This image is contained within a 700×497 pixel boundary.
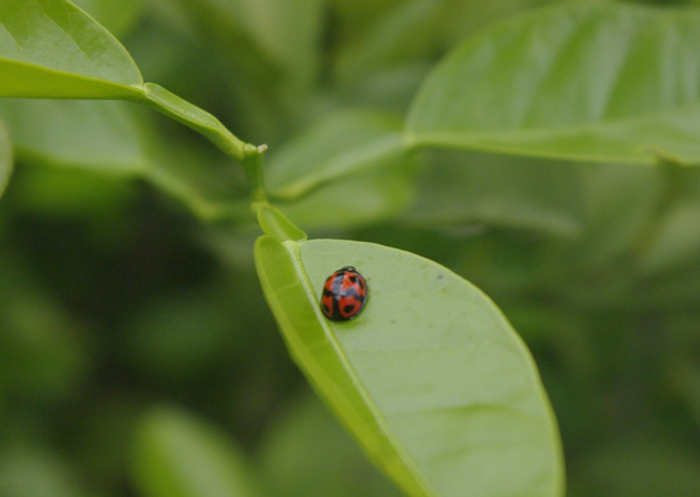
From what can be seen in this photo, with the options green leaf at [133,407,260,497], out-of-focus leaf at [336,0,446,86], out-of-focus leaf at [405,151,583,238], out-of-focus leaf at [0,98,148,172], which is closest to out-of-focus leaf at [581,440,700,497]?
out-of-focus leaf at [405,151,583,238]

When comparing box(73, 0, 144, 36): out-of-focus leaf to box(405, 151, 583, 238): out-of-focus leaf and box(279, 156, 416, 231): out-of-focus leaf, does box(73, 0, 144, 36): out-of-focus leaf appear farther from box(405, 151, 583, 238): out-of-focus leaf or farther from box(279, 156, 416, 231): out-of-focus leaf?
box(405, 151, 583, 238): out-of-focus leaf

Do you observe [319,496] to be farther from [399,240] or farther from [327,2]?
[327,2]

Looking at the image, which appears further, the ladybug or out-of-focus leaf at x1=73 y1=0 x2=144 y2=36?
out-of-focus leaf at x1=73 y1=0 x2=144 y2=36

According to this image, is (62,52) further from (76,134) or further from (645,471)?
(645,471)

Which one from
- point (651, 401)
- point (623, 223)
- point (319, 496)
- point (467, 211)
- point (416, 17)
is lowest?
point (651, 401)

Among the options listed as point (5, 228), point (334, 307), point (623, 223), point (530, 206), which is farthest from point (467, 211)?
point (5, 228)

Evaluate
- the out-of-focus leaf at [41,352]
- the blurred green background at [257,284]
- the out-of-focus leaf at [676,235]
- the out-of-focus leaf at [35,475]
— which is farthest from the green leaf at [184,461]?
the out-of-focus leaf at [676,235]

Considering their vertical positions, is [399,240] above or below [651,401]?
above

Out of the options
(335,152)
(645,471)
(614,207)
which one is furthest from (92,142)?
(645,471)
